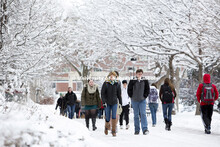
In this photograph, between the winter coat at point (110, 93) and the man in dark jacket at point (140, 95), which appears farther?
the man in dark jacket at point (140, 95)

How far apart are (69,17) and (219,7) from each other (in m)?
18.3

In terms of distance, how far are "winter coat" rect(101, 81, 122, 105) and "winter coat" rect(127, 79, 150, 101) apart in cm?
45

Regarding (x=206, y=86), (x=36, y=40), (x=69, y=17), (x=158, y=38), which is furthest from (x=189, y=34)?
(x=69, y=17)

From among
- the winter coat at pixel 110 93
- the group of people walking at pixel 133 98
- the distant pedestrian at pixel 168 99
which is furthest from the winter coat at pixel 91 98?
the distant pedestrian at pixel 168 99

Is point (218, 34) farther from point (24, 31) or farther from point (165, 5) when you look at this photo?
point (24, 31)

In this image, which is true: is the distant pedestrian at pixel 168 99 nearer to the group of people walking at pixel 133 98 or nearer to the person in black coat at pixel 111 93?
the group of people walking at pixel 133 98

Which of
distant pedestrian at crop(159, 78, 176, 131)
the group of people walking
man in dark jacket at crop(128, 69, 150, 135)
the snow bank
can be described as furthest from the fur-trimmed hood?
the snow bank

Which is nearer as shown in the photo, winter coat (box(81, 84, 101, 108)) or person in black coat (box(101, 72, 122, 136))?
person in black coat (box(101, 72, 122, 136))

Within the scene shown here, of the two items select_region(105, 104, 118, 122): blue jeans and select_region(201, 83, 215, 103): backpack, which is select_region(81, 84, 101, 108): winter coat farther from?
select_region(201, 83, 215, 103): backpack

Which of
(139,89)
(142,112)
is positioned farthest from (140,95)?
(142,112)

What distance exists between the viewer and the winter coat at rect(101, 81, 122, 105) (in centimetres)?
918

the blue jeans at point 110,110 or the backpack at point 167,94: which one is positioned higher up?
the backpack at point 167,94

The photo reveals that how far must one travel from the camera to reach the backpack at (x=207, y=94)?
10156 mm

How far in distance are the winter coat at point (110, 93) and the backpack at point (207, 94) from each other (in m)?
2.85
